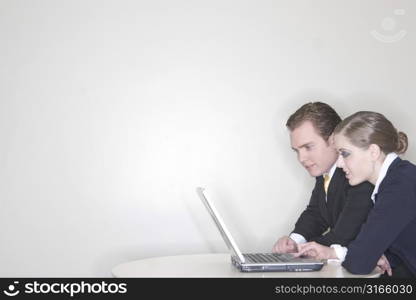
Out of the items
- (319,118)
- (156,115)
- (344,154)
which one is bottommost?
(344,154)

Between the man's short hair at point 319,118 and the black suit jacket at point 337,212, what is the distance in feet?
0.73

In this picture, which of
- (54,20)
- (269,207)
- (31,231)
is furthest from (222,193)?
(54,20)

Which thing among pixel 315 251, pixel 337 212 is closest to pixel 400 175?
pixel 315 251

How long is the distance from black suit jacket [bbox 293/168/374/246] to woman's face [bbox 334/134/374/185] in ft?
0.27

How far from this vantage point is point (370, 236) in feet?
6.62

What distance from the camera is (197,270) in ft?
6.75

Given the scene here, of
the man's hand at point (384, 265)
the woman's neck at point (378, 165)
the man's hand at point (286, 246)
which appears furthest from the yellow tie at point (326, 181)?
the man's hand at point (384, 265)

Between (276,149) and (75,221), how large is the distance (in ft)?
3.88

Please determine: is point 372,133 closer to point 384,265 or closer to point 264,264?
point 384,265

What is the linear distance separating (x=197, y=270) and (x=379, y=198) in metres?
0.68

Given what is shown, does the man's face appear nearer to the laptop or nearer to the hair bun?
the hair bun

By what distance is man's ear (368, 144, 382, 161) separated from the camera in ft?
7.43

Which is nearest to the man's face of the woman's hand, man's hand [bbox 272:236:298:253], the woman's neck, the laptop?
man's hand [bbox 272:236:298:253]

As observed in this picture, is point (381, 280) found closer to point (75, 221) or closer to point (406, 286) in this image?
point (406, 286)
